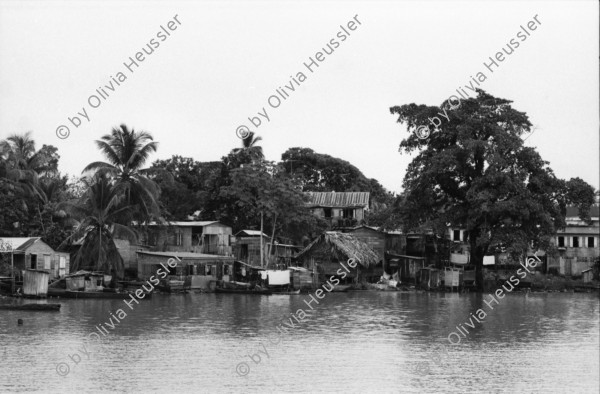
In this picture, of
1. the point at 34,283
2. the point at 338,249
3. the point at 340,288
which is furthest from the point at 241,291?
the point at 34,283

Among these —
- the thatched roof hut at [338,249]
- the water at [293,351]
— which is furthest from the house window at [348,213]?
the water at [293,351]

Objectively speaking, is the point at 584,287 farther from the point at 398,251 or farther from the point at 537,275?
the point at 398,251

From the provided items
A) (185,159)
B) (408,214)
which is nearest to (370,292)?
(408,214)

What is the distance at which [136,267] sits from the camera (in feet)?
142

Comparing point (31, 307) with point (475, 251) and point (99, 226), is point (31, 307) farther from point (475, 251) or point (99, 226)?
point (475, 251)

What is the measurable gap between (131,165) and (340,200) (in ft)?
58.2

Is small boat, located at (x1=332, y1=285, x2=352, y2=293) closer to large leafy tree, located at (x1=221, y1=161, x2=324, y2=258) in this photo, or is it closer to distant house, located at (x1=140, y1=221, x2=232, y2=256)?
large leafy tree, located at (x1=221, y1=161, x2=324, y2=258)

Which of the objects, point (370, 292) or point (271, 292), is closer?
point (271, 292)

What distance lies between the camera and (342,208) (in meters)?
55.6

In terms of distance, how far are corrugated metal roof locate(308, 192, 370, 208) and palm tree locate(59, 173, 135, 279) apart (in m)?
18.6

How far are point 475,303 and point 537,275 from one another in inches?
568

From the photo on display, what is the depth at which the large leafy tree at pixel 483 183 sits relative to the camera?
4091 centimetres

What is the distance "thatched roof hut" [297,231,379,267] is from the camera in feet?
152

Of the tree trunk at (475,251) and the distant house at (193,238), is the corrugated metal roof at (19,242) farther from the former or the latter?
the tree trunk at (475,251)
